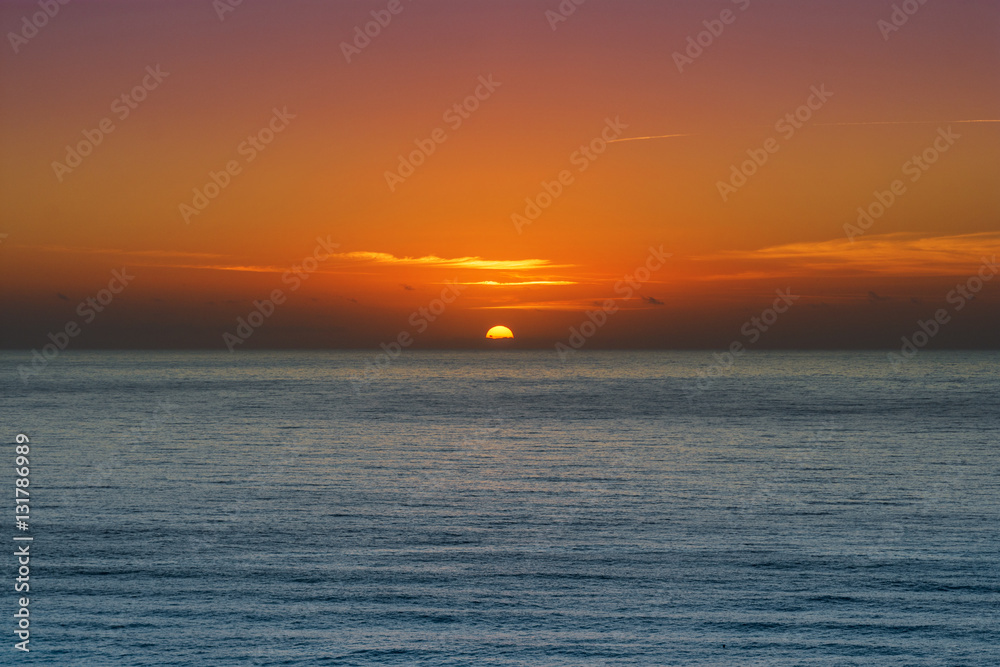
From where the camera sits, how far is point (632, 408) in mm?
85125

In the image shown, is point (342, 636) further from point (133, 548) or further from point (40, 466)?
point (40, 466)

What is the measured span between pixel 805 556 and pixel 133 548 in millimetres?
18350

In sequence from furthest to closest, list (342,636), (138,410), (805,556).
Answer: (138,410) < (805,556) < (342,636)

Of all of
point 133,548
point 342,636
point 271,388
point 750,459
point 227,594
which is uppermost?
point 271,388

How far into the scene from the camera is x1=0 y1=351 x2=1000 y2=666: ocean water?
17.2 m

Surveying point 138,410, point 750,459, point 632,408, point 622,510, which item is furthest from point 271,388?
point 622,510

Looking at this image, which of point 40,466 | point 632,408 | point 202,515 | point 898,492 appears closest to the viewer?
point 202,515

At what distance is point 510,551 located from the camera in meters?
24.2

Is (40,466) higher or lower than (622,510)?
higher

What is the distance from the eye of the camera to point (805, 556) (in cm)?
2370

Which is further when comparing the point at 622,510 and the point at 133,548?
the point at 622,510

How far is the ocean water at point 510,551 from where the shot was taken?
1725 centimetres

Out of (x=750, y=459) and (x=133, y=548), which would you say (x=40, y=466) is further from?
(x=750, y=459)

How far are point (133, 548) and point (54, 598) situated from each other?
182 inches
